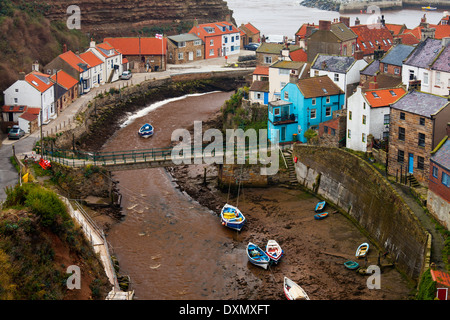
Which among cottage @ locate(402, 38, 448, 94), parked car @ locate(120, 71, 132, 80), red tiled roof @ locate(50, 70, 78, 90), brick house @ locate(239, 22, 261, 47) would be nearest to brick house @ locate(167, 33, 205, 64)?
brick house @ locate(239, 22, 261, 47)

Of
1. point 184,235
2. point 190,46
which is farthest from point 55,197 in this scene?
point 190,46

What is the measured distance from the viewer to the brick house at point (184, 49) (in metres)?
89.2

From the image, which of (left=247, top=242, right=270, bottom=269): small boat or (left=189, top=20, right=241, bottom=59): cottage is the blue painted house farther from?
(left=189, top=20, right=241, bottom=59): cottage

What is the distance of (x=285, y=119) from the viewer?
178 ft

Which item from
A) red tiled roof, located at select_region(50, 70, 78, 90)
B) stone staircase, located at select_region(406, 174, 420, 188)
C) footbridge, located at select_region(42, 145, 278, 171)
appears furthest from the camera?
red tiled roof, located at select_region(50, 70, 78, 90)

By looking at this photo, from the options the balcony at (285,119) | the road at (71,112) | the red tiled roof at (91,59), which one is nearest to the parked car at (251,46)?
the road at (71,112)

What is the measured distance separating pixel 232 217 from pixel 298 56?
88.1ft

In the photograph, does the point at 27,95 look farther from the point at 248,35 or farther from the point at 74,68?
the point at 248,35

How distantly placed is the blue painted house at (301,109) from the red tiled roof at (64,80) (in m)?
22.6

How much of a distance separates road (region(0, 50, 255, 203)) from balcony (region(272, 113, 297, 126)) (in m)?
18.1

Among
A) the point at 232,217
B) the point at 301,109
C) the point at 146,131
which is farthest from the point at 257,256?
the point at 146,131

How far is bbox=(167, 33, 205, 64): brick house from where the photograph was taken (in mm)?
89250

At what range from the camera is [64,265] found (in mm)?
A: 32562

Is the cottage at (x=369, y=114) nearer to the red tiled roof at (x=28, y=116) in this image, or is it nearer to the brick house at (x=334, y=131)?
the brick house at (x=334, y=131)
